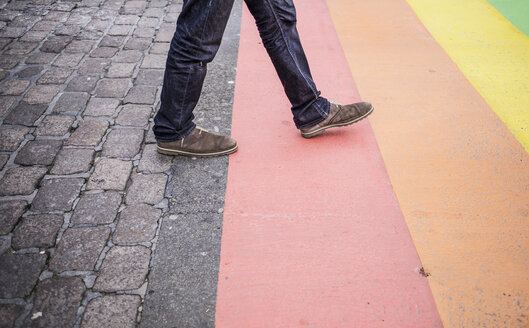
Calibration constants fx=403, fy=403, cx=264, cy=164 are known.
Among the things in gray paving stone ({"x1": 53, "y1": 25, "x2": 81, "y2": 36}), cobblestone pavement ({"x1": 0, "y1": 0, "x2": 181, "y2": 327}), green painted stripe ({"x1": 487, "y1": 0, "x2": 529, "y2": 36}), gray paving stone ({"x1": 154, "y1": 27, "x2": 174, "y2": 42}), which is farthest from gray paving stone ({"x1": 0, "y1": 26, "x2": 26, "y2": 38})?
green painted stripe ({"x1": 487, "y1": 0, "x2": 529, "y2": 36})

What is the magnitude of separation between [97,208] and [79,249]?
0.29 meters

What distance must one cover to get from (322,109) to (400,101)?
891mm

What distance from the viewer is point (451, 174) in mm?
2633

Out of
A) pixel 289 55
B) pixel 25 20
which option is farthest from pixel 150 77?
pixel 25 20

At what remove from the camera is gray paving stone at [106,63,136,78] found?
347 cm

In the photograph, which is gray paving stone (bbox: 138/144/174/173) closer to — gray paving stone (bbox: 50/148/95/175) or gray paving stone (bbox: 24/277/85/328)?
gray paving stone (bbox: 50/148/95/175)

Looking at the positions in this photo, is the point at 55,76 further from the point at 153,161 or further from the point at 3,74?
the point at 153,161

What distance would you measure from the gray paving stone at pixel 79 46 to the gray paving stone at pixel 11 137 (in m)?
1.25

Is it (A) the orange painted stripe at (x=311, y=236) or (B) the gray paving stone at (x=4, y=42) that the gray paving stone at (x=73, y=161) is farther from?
(B) the gray paving stone at (x=4, y=42)

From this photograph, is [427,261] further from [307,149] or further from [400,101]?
[400,101]

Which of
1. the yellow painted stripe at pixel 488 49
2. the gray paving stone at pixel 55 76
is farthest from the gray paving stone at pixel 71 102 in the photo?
the yellow painted stripe at pixel 488 49

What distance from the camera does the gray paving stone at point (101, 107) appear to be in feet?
9.91

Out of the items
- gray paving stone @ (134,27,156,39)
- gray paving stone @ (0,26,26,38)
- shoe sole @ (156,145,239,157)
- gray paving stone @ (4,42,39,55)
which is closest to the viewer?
shoe sole @ (156,145,239,157)

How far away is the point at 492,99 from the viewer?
3381 mm
